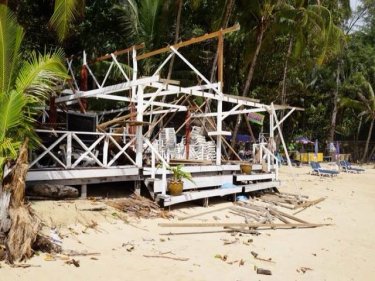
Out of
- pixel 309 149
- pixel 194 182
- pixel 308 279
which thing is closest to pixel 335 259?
pixel 308 279

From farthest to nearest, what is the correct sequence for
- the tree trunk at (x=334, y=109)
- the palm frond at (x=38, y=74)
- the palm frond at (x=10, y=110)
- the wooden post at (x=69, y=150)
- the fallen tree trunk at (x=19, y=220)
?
1. the tree trunk at (x=334, y=109)
2. the wooden post at (x=69, y=150)
3. the palm frond at (x=38, y=74)
4. the palm frond at (x=10, y=110)
5. the fallen tree trunk at (x=19, y=220)

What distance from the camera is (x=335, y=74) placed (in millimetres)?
33906

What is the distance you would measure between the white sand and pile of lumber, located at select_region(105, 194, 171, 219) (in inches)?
13.2

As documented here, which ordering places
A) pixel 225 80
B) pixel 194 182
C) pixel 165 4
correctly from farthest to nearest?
pixel 225 80 < pixel 165 4 < pixel 194 182

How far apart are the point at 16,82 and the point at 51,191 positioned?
104 inches

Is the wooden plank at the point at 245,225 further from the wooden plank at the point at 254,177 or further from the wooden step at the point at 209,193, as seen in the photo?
the wooden plank at the point at 254,177

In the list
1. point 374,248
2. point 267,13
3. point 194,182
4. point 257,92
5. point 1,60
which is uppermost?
point 267,13

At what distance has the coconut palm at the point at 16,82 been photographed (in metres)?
6.33

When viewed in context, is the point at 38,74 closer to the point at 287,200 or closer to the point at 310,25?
the point at 287,200

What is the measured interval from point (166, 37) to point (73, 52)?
4.66 meters

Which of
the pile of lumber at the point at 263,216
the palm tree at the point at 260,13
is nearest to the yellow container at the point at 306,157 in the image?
the palm tree at the point at 260,13

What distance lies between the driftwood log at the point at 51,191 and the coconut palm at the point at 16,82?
5.67 feet

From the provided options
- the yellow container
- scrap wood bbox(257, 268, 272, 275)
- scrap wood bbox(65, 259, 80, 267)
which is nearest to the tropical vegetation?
scrap wood bbox(65, 259, 80, 267)

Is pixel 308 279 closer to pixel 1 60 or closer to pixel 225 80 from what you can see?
pixel 1 60
